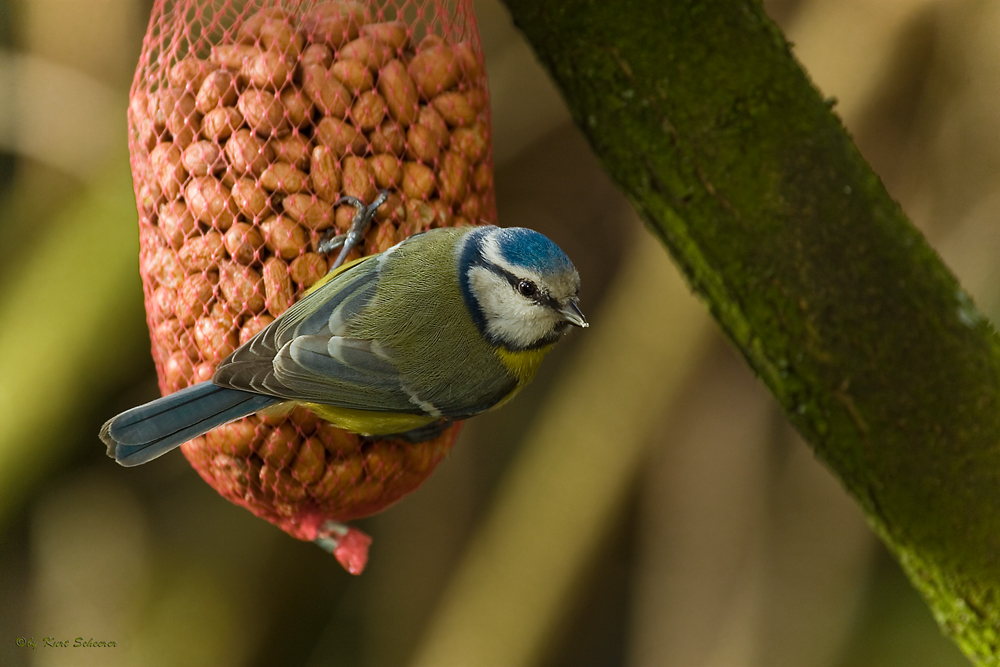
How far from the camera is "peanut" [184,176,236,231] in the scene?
131 cm

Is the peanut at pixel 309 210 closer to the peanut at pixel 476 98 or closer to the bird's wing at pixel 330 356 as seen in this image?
the bird's wing at pixel 330 356

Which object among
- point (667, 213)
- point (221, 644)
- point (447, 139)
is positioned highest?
point (447, 139)

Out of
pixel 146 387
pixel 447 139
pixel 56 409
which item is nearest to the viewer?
pixel 447 139

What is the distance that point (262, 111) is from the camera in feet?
4.22

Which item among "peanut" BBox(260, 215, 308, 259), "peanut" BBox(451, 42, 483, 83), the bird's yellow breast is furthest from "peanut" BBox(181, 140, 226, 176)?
the bird's yellow breast

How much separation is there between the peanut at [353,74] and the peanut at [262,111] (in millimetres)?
109

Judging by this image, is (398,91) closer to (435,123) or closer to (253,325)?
(435,123)

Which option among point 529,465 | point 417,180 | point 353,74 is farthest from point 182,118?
point 529,465

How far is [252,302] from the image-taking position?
1336 millimetres

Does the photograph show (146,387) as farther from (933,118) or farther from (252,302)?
(933,118)

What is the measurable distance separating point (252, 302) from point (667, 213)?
0.68 meters

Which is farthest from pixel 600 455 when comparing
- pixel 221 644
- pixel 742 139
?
pixel 742 139

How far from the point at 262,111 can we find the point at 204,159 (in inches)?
4.9

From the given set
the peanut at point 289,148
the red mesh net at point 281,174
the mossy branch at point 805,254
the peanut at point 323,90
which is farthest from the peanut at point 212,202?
the mossy branch at point 805,254
